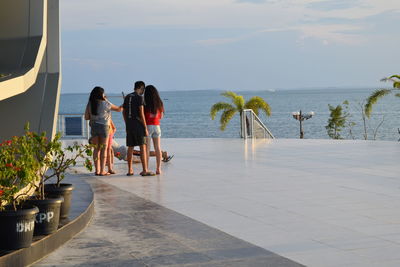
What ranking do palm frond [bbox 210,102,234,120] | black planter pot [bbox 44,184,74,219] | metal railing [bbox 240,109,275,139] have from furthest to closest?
palm frond [bbox 210,102,234,120] → metal railing [bbox 240,109,275,139] → black planter pot [bbox 44,184,74,219]

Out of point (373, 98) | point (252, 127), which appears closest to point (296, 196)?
point (252, 127)

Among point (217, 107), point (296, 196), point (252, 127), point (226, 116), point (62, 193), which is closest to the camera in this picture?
point (62, 193)

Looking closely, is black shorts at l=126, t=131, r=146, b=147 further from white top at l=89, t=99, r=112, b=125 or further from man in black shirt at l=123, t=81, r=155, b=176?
white top at l=89, t=99, r=112, b=125

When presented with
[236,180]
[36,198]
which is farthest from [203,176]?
[36,198]

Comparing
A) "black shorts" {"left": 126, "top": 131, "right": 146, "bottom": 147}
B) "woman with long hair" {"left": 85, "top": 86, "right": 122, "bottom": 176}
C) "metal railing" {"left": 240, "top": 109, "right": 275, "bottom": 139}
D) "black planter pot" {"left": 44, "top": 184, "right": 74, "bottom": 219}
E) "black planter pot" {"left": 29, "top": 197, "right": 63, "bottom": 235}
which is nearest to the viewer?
"black planter pot" {"left": 29, "top": 197, "right": 63, "bottom": 235}

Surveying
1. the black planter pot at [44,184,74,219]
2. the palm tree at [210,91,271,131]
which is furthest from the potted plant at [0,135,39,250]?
the palm tree at [210,91,271,131]

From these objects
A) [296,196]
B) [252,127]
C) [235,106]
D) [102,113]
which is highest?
[235,106]

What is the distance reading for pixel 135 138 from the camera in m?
13.1

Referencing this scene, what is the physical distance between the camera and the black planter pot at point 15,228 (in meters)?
6.23

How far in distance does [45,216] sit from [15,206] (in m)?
0.41

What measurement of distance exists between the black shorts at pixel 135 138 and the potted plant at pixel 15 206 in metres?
6.23

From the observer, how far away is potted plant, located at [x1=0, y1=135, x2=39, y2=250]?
625cm

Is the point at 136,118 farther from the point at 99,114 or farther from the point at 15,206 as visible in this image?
the point at 15,206

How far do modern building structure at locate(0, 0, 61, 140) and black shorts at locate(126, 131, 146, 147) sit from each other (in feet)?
7.07
